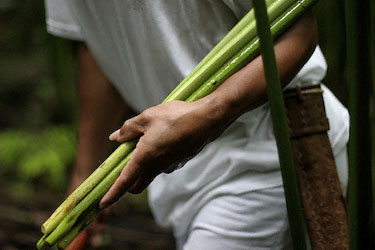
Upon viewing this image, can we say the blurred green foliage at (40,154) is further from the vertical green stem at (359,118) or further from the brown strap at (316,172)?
the vertical green stem at (359,118)

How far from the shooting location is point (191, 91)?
0.53 m

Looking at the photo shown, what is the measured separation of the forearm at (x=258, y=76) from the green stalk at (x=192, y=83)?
0.9 inches

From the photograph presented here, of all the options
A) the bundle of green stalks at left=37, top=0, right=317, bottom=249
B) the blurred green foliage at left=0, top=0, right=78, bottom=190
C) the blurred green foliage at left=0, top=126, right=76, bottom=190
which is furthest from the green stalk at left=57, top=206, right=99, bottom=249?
the blurred green foliage at left=0, top=126, right=76, bottom=190

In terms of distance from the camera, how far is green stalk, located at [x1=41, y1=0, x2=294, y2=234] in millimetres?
519

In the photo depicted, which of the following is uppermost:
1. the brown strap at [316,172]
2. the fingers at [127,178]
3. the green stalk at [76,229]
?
the fingers at [127,178]

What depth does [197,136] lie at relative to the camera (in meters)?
0.49

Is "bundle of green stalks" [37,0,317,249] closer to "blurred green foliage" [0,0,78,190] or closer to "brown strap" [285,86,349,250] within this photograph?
"brown strap" [285,86,349,250]

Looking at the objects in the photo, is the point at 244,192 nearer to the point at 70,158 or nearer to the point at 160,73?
the point at 160,73

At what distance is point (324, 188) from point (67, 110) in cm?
151

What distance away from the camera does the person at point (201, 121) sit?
0.50 m

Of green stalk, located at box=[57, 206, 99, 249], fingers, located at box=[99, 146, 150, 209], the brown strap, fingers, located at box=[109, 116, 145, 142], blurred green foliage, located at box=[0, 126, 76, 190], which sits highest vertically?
fingers, located at box=[109, 116, 145, 142]

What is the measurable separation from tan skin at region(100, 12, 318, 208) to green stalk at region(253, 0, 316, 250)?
0.20 ft

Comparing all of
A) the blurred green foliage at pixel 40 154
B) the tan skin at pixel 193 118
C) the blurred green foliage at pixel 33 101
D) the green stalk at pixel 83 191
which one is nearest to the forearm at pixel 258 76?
the tan skin at pixel 193 118

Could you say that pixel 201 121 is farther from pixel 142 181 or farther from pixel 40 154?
pixel 40 154
